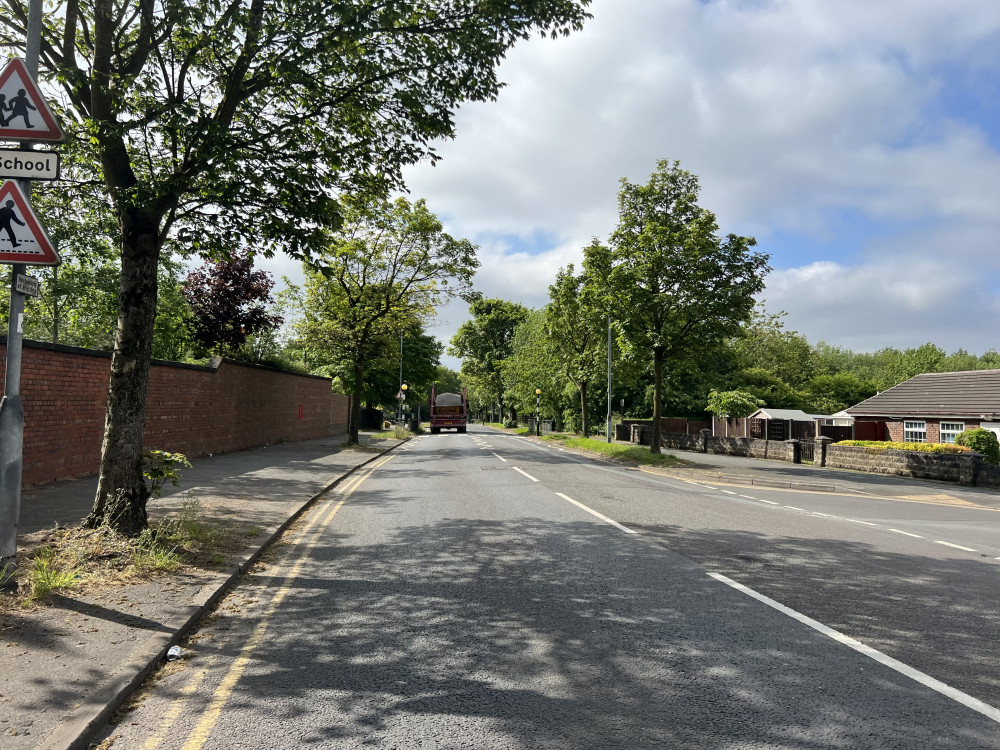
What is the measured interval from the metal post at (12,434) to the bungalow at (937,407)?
108 ft

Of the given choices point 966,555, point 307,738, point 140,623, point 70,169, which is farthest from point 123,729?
point 966,555

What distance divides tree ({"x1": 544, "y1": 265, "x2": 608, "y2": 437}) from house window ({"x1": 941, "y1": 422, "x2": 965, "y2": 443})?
16.2 meters

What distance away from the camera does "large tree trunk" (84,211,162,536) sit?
22.0 ft

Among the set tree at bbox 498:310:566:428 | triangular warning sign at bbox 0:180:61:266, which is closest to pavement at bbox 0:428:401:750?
triangular warning sign at bbox 0:180:61:266

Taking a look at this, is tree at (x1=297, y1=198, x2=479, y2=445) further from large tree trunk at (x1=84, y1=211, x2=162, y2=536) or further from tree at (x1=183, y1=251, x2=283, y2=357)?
large tree trunk at (x1=84, y1=211, x2=162, y2=536)

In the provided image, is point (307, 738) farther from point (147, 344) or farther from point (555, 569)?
point (147, 344)

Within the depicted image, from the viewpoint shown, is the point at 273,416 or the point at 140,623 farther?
the point at 273,416

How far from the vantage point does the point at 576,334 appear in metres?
36.5

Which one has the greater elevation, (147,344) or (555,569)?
(147,344)

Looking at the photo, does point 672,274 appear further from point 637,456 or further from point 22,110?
point 22,110

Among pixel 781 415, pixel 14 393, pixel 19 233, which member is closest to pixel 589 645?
pixel 14 393

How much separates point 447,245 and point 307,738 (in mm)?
24427

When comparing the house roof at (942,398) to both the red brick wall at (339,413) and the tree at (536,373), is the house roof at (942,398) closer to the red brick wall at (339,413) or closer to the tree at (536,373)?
the tree at (536,373)

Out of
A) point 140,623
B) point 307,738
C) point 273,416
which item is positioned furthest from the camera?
point 273,416
